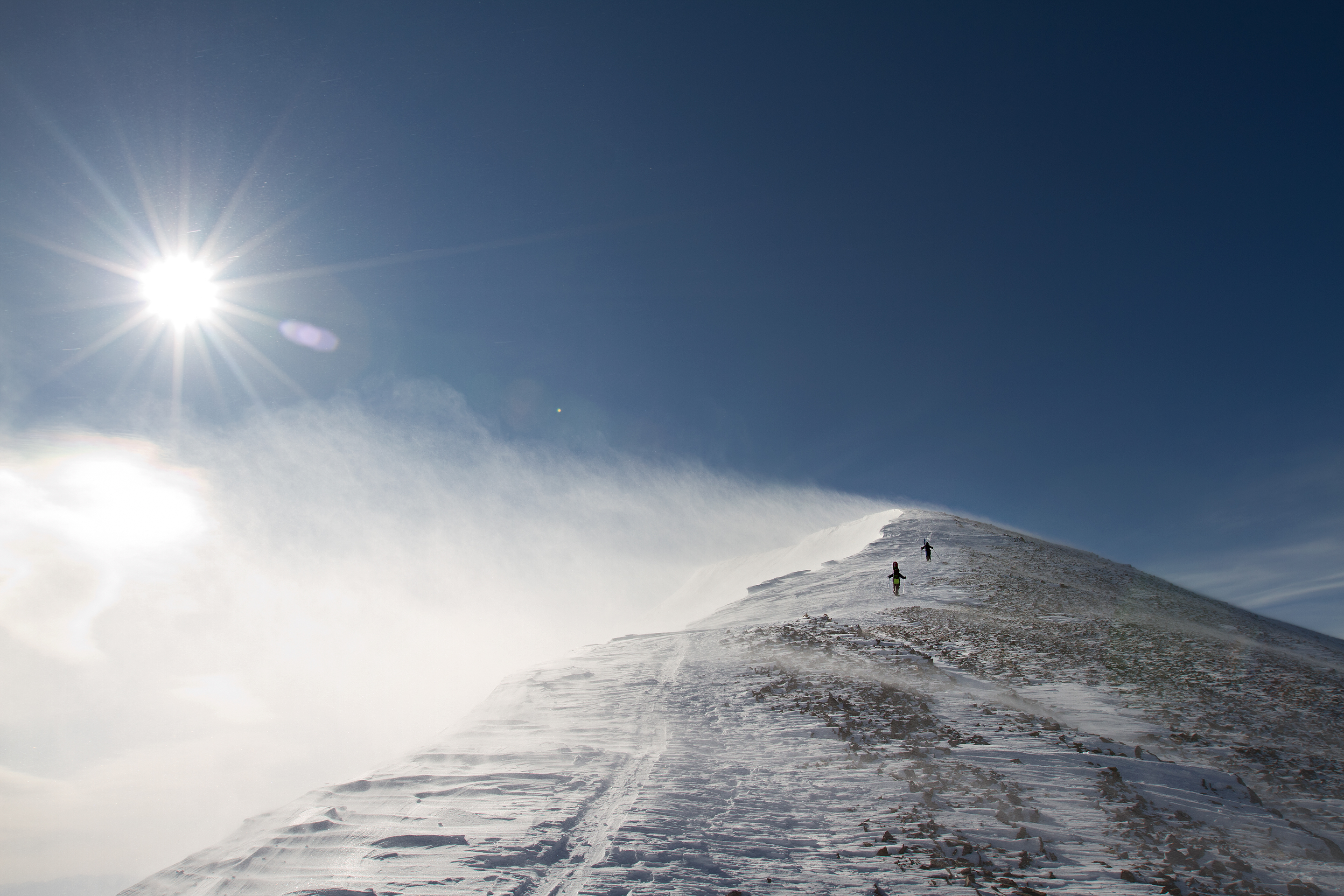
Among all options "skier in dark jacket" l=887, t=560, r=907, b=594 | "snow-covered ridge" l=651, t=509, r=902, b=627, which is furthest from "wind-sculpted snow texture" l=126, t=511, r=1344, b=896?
"snow-covered ridge" l=651, t=509, r=902, b=627

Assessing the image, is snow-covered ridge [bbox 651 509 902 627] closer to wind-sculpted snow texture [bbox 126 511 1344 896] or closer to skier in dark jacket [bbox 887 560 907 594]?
skier in dark jacket [bbox 887 560 907 594]

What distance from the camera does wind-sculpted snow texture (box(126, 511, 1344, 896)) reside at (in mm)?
8227

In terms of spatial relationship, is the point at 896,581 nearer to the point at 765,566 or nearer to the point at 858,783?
the point at 858,783

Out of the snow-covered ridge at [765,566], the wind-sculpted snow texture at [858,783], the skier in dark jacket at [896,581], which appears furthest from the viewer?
the snow-covered ridge at [765,566]

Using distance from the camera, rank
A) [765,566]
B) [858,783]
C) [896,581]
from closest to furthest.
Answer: [858,783] < [896,581] < [765,566]

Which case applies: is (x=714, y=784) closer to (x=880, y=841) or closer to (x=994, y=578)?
(x=880, y=841)

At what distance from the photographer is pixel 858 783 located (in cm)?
1095

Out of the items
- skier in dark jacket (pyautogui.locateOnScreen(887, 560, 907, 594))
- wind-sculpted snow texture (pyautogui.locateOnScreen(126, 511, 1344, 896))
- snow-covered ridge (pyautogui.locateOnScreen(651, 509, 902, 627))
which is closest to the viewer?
wind-sculpted snow texture (pyautogui.locateOnScreen(126, 511, 1344, 896))

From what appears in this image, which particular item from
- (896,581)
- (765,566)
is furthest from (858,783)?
(765,566)

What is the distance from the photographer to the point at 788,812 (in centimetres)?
1001

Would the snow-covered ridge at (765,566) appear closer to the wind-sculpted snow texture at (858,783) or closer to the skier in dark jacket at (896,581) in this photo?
the skier in dark jacket at (896,581)

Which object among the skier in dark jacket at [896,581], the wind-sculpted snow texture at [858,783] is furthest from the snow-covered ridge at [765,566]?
the wind-sculpted snow texture at [858,783]

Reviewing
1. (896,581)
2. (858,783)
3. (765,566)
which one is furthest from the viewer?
(765,566)

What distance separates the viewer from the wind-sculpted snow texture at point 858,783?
8.23m
